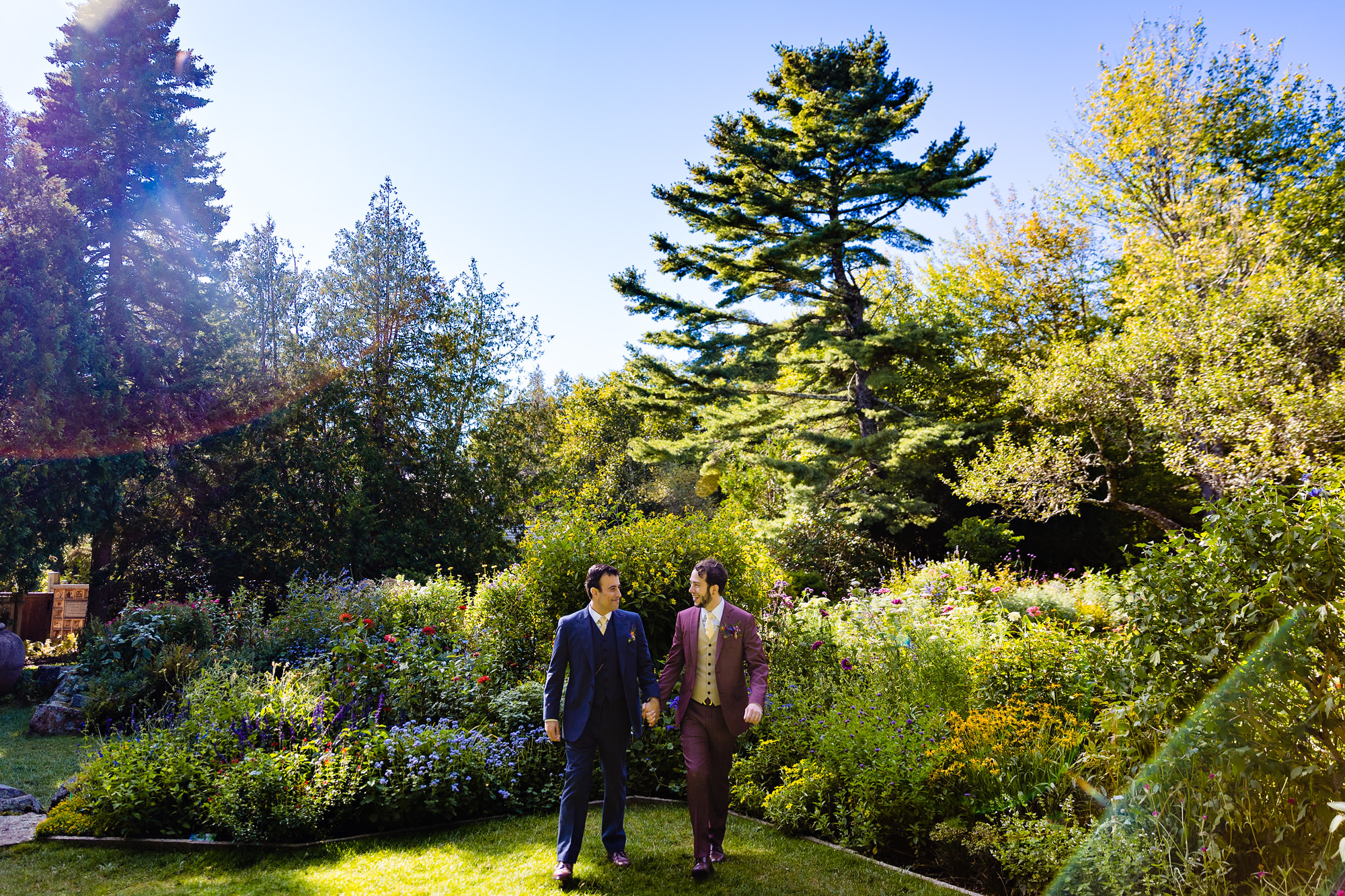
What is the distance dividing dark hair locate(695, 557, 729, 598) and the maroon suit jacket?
0.15m

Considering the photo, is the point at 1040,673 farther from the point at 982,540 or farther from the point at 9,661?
the point at 9,661

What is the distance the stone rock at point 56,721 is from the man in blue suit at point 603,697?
7.49 m

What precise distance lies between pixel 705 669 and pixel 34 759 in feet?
23.9

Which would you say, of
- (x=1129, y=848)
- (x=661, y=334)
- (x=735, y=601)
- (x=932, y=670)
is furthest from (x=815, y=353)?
(x=1129, y=848)

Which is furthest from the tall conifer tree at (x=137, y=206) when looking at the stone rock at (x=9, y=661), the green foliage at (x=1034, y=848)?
the green foliage at (x=1034, y=848)

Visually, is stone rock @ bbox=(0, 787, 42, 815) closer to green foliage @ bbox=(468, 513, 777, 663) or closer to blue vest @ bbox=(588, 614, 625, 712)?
green foliage @ bbox=(468, 513, 777, 663)

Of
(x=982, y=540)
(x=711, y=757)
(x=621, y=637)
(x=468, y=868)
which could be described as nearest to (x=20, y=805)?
(x=468, y=868)

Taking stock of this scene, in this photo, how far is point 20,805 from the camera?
17.7ft

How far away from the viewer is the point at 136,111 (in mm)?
14758

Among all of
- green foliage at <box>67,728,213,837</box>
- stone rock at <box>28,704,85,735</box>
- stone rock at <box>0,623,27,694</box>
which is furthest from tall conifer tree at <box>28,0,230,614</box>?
green foliage at <box>67,728,213,837</box>

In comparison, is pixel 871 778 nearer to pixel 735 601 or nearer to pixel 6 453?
pixel 735 601

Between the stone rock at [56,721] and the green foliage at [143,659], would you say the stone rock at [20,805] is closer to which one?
the green foliage at [143,659]

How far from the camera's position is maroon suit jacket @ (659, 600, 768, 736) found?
409 centimetres

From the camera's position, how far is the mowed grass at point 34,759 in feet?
20.3
